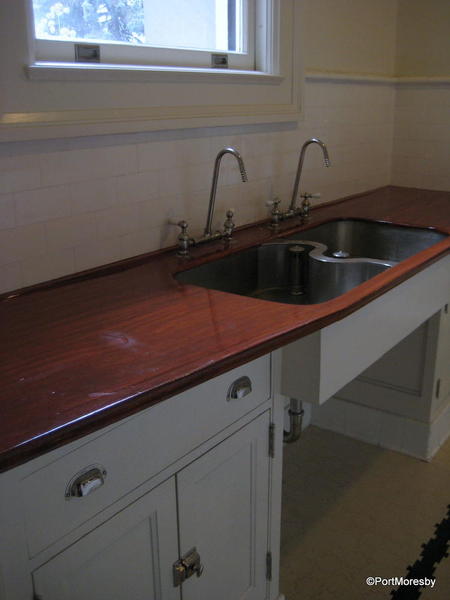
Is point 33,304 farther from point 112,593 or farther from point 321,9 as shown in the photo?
point 321,9

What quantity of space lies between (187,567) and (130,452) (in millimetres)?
356

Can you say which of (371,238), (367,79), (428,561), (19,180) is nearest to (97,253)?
(19,180)

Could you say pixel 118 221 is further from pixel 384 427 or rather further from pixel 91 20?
pixel 384 427

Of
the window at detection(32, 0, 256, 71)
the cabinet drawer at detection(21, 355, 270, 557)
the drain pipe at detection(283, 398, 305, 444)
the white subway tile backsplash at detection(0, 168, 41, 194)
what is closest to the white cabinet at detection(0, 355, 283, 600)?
the cabinet drawer at detection(21, 355, 270, 557)

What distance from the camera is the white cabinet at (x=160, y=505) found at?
105 cm

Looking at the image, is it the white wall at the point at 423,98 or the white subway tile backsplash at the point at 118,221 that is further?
the white wall at the point at 423,98

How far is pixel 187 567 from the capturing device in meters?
1.37

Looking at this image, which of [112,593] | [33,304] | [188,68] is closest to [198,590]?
[112,593]

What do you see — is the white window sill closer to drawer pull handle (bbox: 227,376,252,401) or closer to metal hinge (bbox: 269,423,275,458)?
drawer pull handle (bbox: 227,376,252,401)

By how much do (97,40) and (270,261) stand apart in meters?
0.92

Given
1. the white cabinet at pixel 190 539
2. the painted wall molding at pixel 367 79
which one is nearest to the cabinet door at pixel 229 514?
the white cabinet at pixel 190 539

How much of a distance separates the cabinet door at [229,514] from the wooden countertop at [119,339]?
0.25 m

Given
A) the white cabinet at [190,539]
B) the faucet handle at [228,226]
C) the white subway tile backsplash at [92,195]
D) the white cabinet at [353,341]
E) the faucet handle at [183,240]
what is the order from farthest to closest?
the faucet handle at [228,226] → the faucet handle at [183,240] → the white subway tile backsplash at [92,195] → the white cabinet at [353,341] → the white cabinet at [190,539]

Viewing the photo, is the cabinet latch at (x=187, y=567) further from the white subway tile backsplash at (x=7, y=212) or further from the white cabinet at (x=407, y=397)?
the white cabinet at (x=407, y=397)
